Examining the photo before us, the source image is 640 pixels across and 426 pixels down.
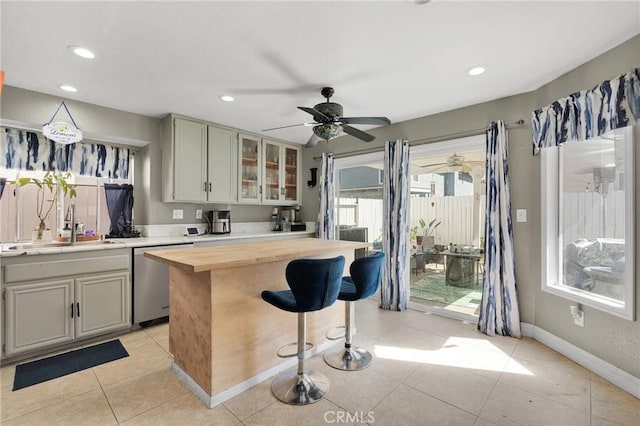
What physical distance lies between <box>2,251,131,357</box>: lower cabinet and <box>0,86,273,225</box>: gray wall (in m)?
0.98

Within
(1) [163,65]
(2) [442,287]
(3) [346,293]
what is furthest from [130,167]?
(2) [442,287]

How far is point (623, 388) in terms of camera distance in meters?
2.09

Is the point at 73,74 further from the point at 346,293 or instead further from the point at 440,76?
the point at 440,76

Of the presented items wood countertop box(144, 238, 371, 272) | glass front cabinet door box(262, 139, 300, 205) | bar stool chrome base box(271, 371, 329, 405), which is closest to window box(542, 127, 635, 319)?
wood countertop box(144, 238, 371, 272)

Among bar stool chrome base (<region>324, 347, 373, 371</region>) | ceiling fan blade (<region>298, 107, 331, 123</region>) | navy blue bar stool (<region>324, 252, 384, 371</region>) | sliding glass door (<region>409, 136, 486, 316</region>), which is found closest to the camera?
navy blue bar stool (<region>324, 252, 384, 371</region>)

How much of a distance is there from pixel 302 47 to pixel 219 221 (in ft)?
8.92

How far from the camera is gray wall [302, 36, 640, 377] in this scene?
212 cm

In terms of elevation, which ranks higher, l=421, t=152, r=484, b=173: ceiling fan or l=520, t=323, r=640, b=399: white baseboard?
l=421, t=152, r=484, b=173: ceiling fan

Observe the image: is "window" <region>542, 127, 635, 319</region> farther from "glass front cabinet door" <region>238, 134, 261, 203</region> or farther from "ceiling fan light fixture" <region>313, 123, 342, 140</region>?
"glass front cabinet door" <region>238, 134, 261, 203</region>

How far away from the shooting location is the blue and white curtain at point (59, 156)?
2934 millimetres

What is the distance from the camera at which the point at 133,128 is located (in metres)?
3.50

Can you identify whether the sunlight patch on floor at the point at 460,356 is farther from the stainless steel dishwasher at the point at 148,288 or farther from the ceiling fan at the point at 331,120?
the stainless steel dishwasher at the point at 148,288

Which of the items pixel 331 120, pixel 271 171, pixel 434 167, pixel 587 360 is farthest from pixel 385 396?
pixel 271 171

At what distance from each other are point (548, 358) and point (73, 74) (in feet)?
15.4
